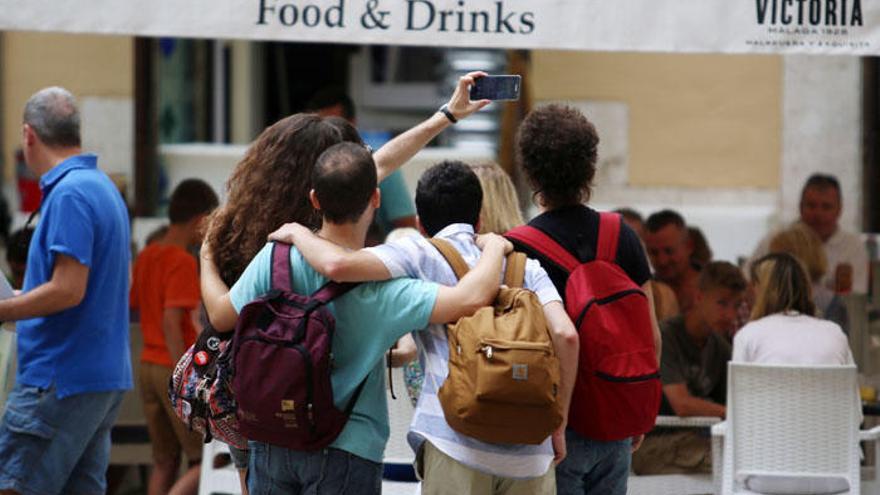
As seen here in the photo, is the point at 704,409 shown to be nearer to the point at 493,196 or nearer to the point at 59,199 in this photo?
the point at 493,196

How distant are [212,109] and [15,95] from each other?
186 centimetres

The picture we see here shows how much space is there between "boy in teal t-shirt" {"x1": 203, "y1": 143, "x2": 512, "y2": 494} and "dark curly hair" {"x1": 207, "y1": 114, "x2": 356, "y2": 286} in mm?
278

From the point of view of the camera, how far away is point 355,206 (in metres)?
4.04

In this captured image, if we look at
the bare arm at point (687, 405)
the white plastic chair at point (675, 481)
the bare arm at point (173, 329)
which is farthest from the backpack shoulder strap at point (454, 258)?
the bare arm at point (173, 329)

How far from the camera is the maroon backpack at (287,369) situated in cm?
387

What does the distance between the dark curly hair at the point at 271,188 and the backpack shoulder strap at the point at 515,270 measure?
59 centimetres

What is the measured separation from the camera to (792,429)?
19.1 ft

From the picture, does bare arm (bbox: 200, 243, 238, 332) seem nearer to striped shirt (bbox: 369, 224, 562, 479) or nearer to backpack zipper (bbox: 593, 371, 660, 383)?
striped shirt (bbox: 369, 224, 562, 479)

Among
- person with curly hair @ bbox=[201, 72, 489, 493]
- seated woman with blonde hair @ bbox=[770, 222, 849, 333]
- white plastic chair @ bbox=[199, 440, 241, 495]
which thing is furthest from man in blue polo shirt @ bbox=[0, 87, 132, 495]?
seated woman with blonde hair @ bbox=[770, 222, 849, 333]

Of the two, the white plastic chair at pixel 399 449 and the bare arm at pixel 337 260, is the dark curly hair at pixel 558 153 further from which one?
the white plastic chair at pixel 399 449

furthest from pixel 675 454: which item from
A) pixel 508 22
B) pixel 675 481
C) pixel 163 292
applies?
pixel 163 292

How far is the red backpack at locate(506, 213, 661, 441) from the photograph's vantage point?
4.30 meters

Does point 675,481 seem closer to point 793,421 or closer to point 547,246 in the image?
point 793,421

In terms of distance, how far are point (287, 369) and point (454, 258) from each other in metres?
0.53
